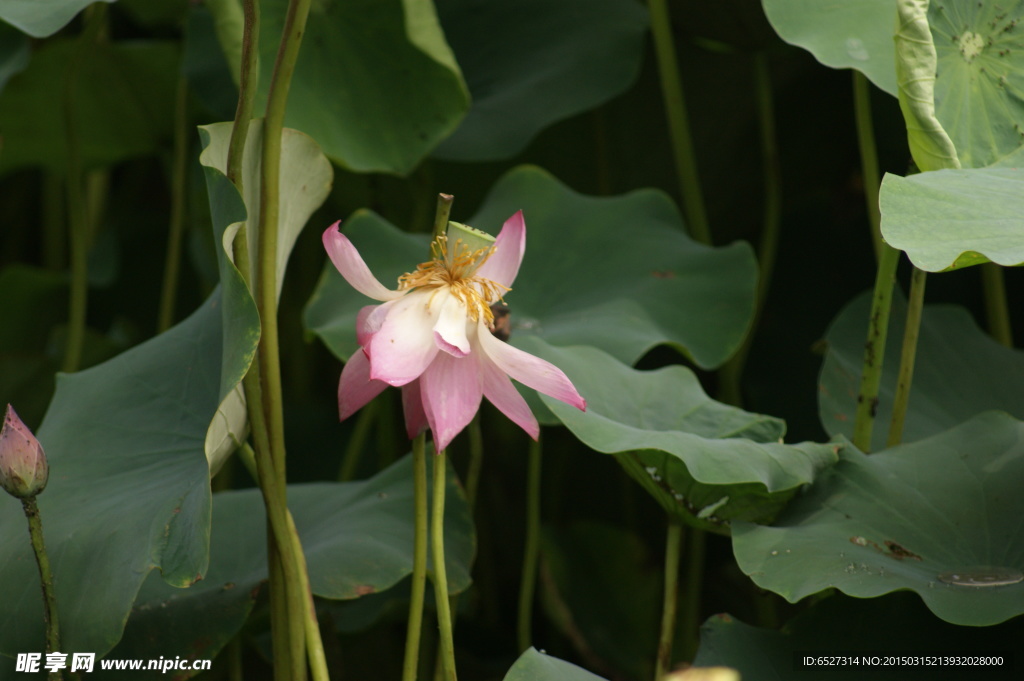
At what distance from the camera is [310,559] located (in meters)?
0.72

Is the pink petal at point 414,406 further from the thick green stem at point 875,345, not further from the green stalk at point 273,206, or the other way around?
the thick green stem at point 875,345

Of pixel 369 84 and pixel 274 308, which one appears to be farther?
pixel 369 84

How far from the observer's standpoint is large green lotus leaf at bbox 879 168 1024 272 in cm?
49

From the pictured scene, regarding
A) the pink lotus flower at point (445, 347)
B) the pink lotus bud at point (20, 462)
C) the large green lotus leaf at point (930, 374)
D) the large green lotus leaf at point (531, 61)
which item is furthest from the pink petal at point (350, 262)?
the large green lotus leaf at point (531, 61)

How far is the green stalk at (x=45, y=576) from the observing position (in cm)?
52

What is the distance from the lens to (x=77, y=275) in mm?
1113

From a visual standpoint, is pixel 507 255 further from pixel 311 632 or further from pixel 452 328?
pixel 311 632

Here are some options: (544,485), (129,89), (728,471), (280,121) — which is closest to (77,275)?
(129,89)

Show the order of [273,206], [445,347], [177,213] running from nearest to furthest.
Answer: [445,347] < [273,206] < [177,213]

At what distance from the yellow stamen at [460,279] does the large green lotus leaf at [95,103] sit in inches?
36.9

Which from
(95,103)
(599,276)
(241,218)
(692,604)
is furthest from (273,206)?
(95,103)

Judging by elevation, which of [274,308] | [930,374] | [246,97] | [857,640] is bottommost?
[857,640]

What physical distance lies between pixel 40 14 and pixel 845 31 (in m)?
0.72

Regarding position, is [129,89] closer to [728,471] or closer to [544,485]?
[544,485]
